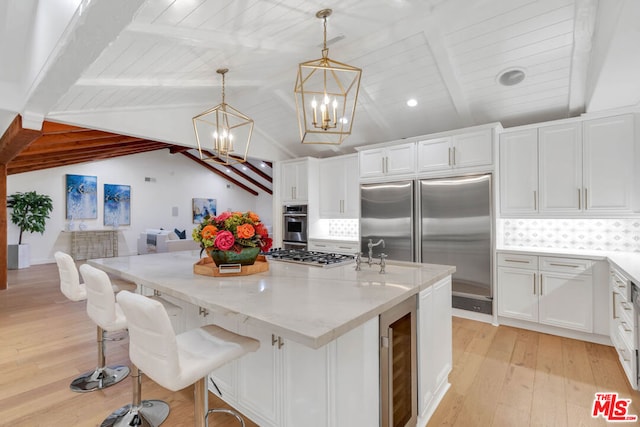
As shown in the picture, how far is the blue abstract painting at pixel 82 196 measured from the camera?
843cm

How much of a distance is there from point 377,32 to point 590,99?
7.23ft

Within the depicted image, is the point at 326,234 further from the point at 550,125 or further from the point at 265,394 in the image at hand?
the point at 265,394

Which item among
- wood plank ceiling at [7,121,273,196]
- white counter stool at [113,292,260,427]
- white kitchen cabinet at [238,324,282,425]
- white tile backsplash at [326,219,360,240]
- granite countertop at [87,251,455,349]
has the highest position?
wood plank ceiling at [7,121,273,196]

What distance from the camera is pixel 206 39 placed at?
258 centimetres

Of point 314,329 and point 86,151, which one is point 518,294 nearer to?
point 314,329

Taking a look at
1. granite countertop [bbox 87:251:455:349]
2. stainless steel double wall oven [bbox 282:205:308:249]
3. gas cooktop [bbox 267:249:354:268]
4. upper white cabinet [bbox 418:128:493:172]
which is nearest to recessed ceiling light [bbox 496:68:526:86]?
upper white cabinet [bbox 418:128:493:172]

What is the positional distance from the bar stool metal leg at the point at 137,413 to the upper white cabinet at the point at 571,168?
3.97m

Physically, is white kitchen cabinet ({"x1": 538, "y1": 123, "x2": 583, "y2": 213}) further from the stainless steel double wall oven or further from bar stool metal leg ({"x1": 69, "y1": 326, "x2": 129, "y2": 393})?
bar stool metal leg ({"x1": 69, "y1": 326, "x2": 129, "y2": 393})

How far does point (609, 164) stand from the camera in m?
3.22

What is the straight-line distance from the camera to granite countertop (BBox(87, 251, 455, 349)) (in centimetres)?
120

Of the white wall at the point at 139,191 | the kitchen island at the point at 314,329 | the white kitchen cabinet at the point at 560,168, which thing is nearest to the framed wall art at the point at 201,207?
the white wall at the point at 139,191

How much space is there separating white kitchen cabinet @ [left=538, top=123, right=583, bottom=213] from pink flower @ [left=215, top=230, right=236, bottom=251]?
3.48 meters

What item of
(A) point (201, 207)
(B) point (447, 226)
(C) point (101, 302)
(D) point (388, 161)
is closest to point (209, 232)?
(C) point (101, 302)

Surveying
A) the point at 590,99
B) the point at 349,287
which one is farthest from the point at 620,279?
the point at 349,287
